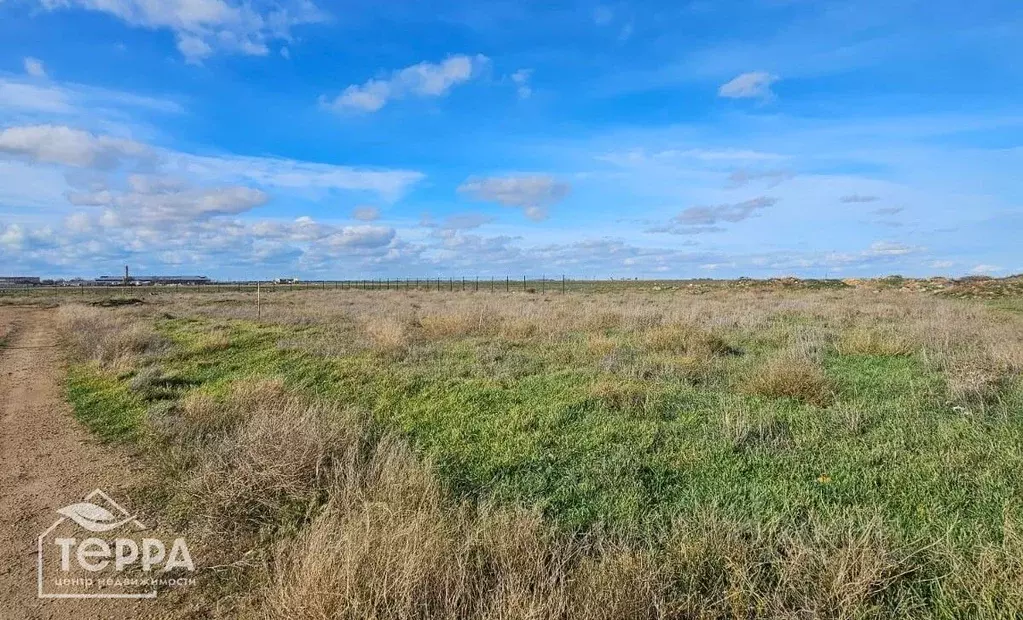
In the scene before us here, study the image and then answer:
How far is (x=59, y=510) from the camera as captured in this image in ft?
16.4

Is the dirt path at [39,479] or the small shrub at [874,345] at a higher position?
the small shrub at [874,345]

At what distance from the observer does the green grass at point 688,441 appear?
4.44 metres

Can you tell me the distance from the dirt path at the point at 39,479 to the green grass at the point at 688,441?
0.56 meters

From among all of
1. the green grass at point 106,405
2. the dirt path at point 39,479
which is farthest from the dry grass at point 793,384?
the green grass at point 106,405

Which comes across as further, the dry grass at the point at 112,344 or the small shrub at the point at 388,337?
the small shrub at the point at 388,337

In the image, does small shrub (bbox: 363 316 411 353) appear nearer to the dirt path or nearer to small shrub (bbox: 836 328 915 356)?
the dirt path

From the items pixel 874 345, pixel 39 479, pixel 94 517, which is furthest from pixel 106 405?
pixel 874 345
